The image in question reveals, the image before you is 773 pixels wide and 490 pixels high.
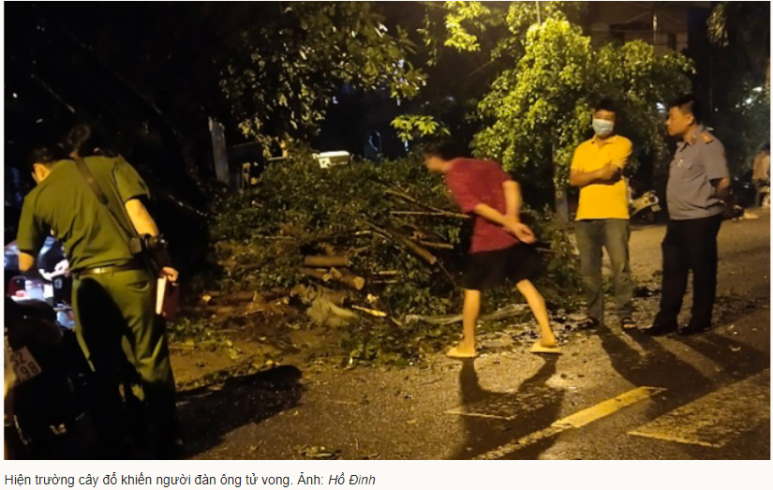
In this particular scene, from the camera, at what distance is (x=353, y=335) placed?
667 cm

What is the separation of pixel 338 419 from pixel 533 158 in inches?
438

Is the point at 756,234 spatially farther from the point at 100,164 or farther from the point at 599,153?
the point at 100,164

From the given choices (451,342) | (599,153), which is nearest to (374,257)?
(451,342)

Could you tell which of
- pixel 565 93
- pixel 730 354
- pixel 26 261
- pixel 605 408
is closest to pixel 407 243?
pixel 730 354

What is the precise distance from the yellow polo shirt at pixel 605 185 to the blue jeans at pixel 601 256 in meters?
0.07

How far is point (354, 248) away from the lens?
728 centimetres

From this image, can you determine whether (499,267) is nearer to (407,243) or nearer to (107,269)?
(407,243)

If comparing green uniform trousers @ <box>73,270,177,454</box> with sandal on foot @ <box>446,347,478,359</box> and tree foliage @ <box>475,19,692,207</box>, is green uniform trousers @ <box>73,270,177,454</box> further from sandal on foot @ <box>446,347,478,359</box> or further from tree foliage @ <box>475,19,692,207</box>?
tree foliage @ <box>475,19,692,207</box>

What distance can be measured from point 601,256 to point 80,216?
371 cm

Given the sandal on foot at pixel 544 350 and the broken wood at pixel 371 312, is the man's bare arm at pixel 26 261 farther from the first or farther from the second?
the broken wood at pixel 371 312

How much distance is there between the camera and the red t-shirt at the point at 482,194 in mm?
5543

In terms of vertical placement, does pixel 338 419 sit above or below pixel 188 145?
below

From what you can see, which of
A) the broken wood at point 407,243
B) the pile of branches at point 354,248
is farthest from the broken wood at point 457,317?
the broken wood at point 407,243

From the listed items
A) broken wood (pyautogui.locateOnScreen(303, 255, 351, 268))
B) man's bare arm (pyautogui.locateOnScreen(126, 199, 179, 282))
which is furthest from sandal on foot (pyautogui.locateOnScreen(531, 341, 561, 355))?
man's bare arm (pyautogui.locateOnScreen(126, 199, 179, 282))
